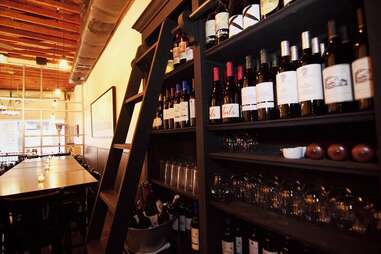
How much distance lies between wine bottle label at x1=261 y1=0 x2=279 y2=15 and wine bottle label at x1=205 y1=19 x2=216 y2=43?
0.92 feet

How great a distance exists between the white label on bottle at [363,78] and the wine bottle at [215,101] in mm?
533

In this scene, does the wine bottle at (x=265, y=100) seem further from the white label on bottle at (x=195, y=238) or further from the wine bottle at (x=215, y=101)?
the white label on bottle at (x=195, y=238)

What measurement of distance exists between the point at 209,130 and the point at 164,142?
2.46ft

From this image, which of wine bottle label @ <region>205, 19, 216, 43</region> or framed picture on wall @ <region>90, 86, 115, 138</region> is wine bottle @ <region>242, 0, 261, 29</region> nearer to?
wine bottle label @ <region>205, 19, 216, 43</region>

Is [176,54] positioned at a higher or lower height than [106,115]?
higher

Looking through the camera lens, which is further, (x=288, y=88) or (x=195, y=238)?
(x=195, y=238)

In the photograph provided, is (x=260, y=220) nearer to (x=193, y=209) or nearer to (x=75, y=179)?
(x=193, y=209)

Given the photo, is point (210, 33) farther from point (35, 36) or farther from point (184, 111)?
point (35, 36)

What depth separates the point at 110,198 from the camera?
1.25 meters

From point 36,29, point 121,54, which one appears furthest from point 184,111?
point 36,29

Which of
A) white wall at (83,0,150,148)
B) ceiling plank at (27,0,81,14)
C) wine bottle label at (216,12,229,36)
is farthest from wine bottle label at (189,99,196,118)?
ceiling plank at (27,0,81,14)

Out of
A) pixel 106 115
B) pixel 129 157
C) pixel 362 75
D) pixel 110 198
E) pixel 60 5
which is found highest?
pixel 60 5

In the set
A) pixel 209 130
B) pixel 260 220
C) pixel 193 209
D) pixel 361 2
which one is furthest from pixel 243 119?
pixel 193 209

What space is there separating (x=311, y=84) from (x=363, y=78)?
14cm
